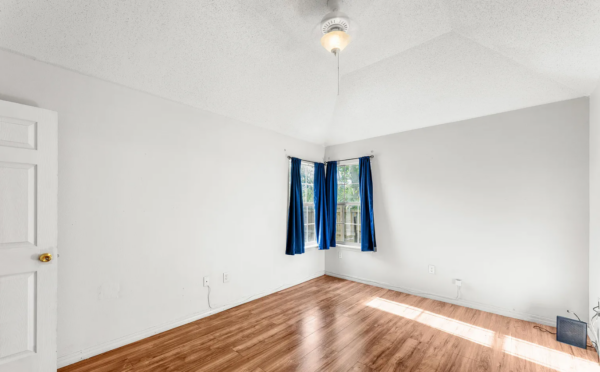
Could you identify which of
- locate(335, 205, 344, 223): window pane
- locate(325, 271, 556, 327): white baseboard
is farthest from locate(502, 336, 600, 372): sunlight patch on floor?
locate(335, 205, 344, 223): window pane

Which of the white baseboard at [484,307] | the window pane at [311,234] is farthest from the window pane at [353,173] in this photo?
the white baseboard at [484,307]

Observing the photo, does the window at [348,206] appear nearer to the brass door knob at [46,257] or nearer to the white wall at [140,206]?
the white wall at [140,206]

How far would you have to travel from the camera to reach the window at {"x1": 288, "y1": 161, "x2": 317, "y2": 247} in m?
4.78

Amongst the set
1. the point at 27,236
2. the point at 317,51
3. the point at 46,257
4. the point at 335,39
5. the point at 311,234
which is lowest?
the point at 311,234

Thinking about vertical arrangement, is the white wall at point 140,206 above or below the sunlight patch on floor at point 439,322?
above

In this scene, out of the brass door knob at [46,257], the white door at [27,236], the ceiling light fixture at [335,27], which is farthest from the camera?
the ceiling light fixture at [335,27]

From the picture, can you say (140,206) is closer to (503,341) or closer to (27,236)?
(27,236)

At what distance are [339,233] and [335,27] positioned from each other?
3.54m

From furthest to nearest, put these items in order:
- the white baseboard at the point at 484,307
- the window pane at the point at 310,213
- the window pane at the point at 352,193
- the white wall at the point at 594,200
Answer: the window pane at the point at 310,213
the window pane at the point at 352,193
the white baseboard at the point at 484,307
the white wall at the point at 594,200

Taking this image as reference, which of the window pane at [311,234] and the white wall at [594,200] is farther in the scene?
the window pane at [311,234]

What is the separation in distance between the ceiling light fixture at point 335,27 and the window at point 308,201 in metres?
2.58

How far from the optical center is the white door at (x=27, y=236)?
188 cm

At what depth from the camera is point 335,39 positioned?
2281 mm

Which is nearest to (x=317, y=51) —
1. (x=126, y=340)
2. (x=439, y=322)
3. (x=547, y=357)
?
(x=439, y=322)
